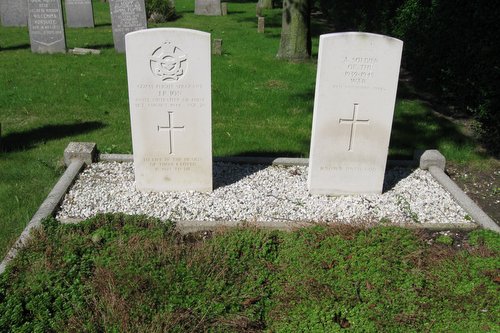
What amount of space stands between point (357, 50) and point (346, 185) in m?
1.48

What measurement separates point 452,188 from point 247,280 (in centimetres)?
290

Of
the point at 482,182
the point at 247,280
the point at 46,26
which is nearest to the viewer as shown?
the point at 247,280

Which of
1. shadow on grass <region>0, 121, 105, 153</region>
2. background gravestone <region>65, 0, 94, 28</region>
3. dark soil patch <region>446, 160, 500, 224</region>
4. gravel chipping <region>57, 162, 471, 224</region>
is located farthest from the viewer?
background gravestone <region>65, 0, 94, 28</region>

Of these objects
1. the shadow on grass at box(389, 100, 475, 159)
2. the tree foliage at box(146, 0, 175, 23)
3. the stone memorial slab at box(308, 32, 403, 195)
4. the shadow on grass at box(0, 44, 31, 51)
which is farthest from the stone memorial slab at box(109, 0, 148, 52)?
the stone memorial slab at box(308, 32, 403, 195)

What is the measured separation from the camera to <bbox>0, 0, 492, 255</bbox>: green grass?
20.2 ft

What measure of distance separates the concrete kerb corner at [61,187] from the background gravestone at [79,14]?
10973 millimetres

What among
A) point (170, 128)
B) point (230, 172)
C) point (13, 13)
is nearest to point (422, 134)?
point (230, 172)

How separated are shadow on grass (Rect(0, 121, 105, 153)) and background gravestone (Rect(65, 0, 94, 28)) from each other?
30.7ft

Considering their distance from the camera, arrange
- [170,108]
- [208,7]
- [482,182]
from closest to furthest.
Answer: [170,108] → [482,182] → [208,7]

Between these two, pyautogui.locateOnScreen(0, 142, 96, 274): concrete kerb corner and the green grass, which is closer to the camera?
pyautogui.locateOnScreen(0, 142, 96, 274): concrete kerb corner

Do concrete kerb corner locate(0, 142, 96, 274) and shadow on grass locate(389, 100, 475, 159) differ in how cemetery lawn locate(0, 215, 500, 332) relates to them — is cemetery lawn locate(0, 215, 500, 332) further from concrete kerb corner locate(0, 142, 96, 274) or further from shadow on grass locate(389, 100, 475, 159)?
shadow on grass locate(389, 100, 475, 159)

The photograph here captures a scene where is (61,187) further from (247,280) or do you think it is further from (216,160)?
(247,280)

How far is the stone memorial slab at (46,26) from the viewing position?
11844mm

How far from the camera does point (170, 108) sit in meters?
5.14
